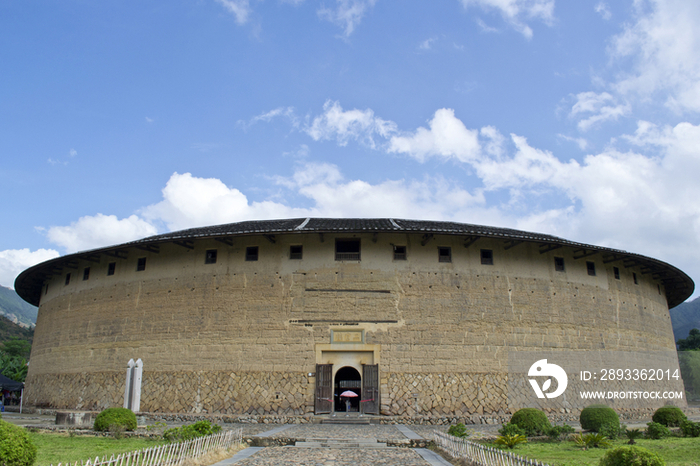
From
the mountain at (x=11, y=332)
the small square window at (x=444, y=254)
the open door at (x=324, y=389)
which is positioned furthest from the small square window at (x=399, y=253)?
the mountain at (x=11, y=332)

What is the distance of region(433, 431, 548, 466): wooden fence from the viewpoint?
24.9 ft

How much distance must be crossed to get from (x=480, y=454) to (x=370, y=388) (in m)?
9.51

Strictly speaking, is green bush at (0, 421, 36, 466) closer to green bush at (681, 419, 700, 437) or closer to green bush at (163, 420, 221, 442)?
green bush at (163, 420, 221, 442)

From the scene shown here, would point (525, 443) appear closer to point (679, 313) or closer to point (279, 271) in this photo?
point (279, 271)

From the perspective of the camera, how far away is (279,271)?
63.8ft

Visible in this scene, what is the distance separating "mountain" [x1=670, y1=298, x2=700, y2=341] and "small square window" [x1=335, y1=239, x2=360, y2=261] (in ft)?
437

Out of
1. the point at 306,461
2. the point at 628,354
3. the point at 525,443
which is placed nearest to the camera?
the point at 306,461

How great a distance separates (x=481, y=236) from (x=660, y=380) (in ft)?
35.4

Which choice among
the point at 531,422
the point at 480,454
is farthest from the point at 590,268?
the point at 480,454

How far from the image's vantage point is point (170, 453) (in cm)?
809

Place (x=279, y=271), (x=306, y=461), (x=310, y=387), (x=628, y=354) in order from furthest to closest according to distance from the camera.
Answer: (x=628, y=354) → (x=279, y=271) → (x=310, y=387) → (x=306, y=461)

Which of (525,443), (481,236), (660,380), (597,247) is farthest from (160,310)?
(660,380)

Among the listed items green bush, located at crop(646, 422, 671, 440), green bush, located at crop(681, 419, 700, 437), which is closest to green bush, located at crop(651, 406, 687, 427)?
green bush, located at crop(681, 419, 700, 437)

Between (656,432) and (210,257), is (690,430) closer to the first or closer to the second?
(656,432)
